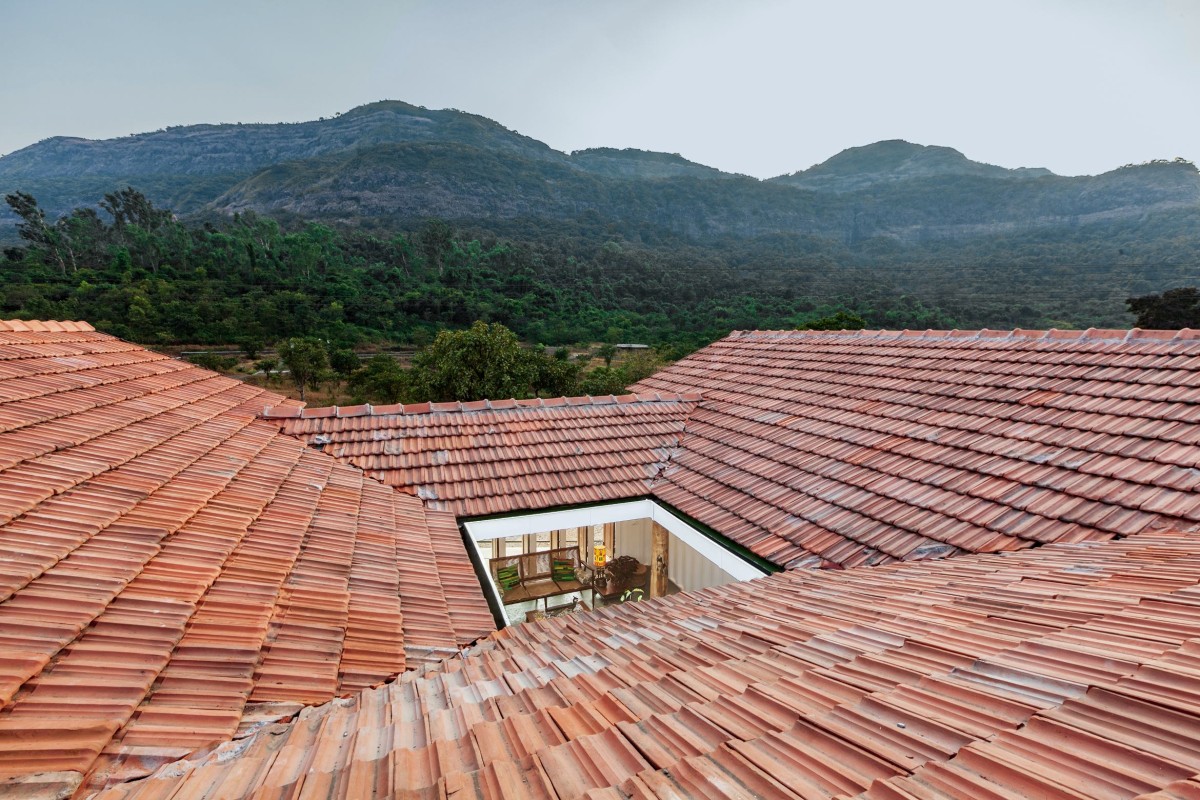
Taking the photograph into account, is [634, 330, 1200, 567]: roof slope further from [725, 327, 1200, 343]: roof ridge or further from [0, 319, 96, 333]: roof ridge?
[0, 319, 96, 333]: roof ridge

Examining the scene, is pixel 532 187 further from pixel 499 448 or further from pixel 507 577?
pixel 499 448

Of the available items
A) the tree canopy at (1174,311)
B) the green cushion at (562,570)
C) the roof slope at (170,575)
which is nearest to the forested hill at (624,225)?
the tree canopy at (1174,311)

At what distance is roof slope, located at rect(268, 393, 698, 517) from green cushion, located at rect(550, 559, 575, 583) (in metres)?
3.48

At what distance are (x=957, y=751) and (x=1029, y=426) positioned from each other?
15.0 ft

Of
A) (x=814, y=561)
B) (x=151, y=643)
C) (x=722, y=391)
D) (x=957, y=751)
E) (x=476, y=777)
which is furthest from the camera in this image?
(x=722, y=391)

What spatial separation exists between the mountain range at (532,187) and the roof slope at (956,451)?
87151 millimetres

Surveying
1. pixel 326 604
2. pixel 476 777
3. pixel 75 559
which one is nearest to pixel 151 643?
pixel 75 559

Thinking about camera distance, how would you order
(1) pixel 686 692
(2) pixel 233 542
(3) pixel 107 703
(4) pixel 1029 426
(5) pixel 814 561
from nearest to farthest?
(3) pixel 107 703, (1) pixel 686 692, (2) pixel 233 542, (5) pixel 814 561, (4) pixel 1029 426

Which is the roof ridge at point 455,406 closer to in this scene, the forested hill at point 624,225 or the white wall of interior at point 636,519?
the white wall of interior at point 636,519

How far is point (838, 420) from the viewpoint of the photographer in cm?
623

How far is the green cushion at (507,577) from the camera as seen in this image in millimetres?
9398

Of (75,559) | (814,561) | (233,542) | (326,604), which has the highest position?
(75,559)

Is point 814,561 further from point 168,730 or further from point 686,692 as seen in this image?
point 168,730

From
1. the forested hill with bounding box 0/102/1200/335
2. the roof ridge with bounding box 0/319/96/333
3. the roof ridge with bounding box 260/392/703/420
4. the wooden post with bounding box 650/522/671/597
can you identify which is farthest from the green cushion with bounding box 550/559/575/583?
the forested hill with bounding box 0/102/1200/335
